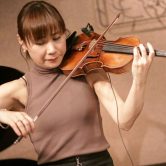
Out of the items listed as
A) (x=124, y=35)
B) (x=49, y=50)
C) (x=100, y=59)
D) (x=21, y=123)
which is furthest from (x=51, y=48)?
(x=124, y=35)

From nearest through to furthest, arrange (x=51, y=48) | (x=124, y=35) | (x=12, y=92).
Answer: (x=51, y=48)
(x=12, y=92)
(x=124, y=35)

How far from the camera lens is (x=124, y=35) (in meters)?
2.00

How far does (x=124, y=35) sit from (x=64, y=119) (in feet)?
3.21

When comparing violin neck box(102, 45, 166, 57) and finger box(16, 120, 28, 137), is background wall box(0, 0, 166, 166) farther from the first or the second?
finger box(16, 120, 28, 137)

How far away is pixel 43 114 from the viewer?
1.20 metres

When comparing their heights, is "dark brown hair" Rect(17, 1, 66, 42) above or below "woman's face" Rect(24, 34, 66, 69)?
above

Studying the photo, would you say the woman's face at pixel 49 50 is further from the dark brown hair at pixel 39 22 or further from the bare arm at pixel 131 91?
the bare arm at pixel 131 91

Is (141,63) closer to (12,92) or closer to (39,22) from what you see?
(39,22)

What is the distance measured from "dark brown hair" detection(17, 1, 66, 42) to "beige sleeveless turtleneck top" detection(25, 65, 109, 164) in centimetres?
16

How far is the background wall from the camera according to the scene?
6.42 ft

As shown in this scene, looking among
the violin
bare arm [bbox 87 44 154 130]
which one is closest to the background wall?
the violin

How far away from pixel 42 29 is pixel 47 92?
0.23 meters

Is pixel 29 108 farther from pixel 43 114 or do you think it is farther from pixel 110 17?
pixel 110 17

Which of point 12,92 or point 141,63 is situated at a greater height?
point 141,63
